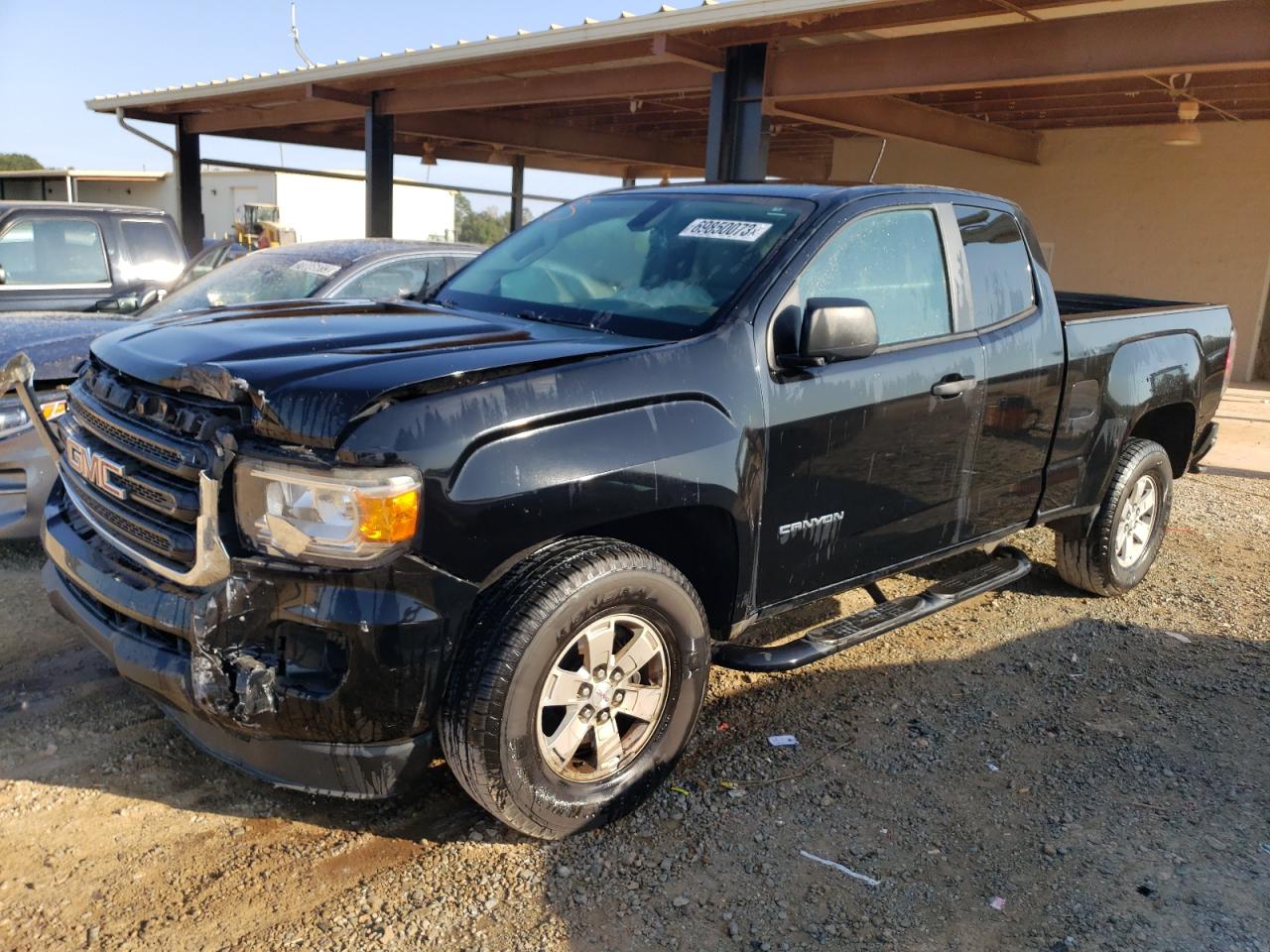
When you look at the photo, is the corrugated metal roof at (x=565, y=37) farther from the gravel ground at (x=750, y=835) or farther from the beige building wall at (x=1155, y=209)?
the beige building wall at (x=1155, y=209)

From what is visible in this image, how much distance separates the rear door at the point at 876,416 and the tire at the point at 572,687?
49cm

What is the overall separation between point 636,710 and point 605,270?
1.65 meters

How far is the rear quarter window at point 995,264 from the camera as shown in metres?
4.26

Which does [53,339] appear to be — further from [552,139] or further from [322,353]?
[552,139]

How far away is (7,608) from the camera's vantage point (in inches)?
179

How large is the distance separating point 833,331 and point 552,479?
1.08m

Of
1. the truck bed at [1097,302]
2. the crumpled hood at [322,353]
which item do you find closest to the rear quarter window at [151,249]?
the crumpled hood at [322,353]

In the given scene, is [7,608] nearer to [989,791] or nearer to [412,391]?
[412,391]

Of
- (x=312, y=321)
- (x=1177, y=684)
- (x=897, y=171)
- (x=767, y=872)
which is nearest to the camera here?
(x=767, y=872)

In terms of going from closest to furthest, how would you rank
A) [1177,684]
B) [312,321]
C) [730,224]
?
[312,321], [730,224], [1177,684]

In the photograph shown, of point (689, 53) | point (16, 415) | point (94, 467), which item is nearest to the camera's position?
point (94, 467)

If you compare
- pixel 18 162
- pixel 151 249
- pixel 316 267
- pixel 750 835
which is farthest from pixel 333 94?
pixel 18 162

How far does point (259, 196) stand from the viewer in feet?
133

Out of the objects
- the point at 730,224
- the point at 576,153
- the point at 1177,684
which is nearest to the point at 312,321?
the point at 730,224
